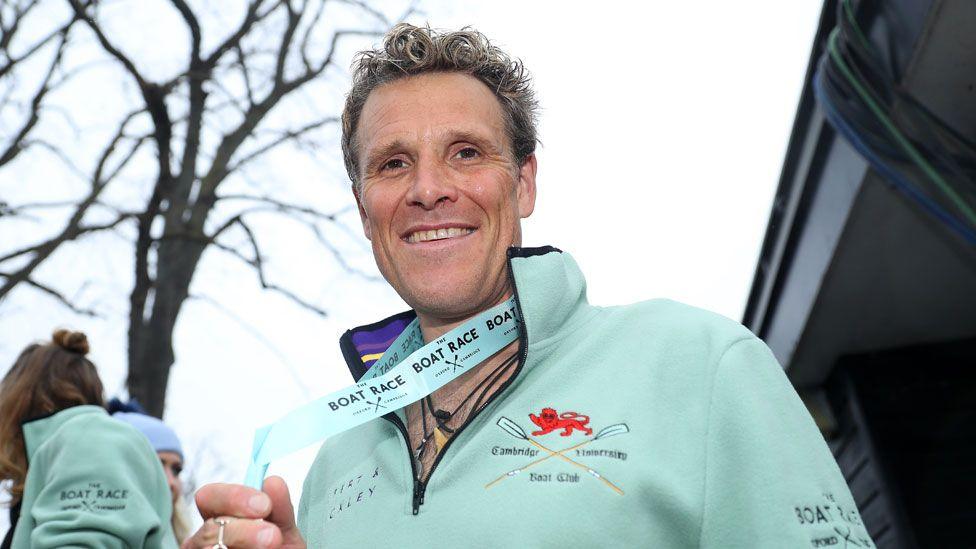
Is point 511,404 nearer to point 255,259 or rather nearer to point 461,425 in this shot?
point 461,425

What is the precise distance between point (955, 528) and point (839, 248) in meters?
2.29

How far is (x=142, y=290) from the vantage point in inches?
315

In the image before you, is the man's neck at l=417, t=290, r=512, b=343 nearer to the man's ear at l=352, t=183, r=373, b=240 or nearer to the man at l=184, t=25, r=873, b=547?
the man at l=184, t=25, r=873, b=547

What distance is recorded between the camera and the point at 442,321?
2059mm

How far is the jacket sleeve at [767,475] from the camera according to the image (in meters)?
1.43

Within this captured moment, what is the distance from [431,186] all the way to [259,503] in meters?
0.84

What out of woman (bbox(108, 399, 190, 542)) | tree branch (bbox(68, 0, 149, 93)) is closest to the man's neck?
woman (bbox(108, 399, 190, 542))

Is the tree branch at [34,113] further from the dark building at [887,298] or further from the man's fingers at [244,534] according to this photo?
the man's fingers at [244,534]

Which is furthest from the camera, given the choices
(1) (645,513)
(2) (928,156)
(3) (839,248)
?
(3) (839,248)

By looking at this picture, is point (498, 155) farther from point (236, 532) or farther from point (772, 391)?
point (236, 532)

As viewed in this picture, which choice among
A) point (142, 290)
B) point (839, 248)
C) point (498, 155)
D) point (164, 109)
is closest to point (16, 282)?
point (142, 290)

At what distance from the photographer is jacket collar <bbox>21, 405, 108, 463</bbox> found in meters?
3.46

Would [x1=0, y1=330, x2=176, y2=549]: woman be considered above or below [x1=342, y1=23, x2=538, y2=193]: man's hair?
below

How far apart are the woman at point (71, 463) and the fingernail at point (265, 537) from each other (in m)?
1.97
